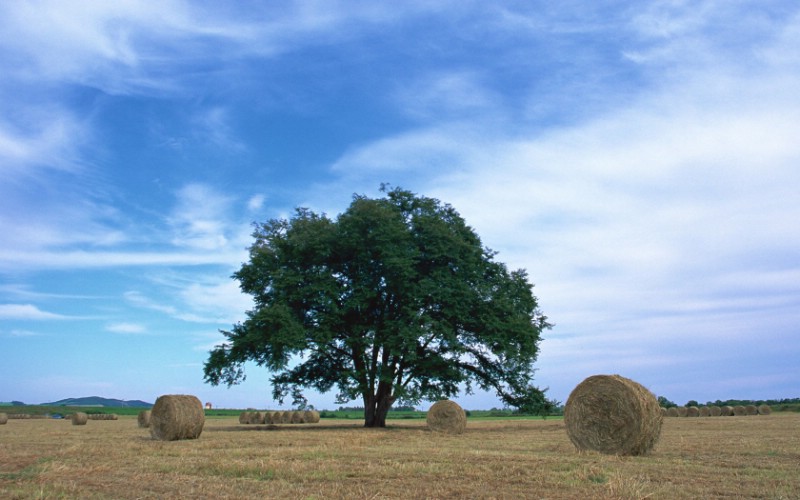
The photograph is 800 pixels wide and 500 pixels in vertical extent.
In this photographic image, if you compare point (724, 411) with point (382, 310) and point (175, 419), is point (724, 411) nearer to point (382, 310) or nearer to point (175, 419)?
point (382, 310)

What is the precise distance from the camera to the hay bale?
1479 centimetres

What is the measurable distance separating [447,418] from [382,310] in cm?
646

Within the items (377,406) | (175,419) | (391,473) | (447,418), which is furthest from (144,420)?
(391,473)

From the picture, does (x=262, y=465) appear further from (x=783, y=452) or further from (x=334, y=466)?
(x=783, y=452)

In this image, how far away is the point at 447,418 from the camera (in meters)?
24.6

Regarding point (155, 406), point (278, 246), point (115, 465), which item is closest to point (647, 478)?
point (115, 465)

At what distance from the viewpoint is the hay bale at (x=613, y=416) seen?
14789 mm

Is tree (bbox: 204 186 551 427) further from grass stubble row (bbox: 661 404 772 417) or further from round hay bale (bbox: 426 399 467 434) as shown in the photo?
grass stubble row (bbox: 661 404 772 417)

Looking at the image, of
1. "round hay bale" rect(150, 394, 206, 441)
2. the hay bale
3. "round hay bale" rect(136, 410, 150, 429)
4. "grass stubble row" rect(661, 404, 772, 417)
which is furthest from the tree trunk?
"grass stubble row" rect(661, 404, 772, 417)

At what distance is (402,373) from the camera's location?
2902 centimetres

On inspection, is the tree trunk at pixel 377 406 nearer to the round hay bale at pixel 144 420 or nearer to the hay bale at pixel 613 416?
the round hay bale at pixel 144 420

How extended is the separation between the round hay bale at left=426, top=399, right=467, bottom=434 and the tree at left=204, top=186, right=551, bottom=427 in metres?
2.62

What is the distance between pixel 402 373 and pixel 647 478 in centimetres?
1975

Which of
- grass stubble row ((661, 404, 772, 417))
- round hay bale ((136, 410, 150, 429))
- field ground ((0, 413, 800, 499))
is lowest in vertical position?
field ground ((0, 413, 800, 499))
